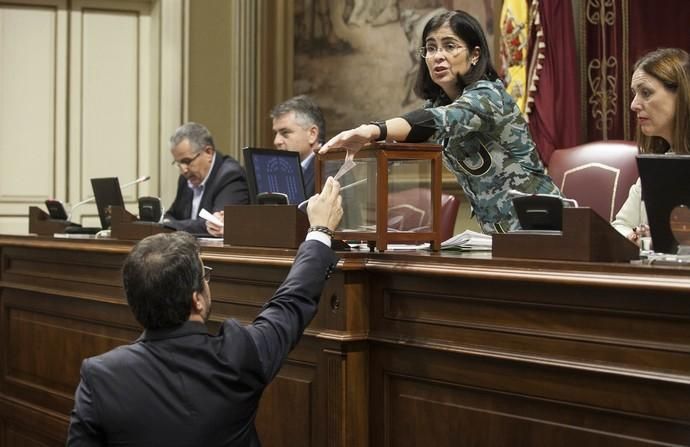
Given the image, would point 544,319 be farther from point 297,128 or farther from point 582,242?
point 297,128

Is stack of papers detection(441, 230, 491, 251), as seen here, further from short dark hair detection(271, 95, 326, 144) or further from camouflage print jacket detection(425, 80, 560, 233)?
short dark hair detection(271, 95, 326, 144)

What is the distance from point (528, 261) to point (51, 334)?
275 centimetres

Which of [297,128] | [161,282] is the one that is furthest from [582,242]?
[297,128]

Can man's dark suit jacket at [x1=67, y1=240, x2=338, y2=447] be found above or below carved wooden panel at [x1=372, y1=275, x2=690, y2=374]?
below

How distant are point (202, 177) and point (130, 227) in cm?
181

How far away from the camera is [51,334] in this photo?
4.63 m

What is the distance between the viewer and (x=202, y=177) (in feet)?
20.2

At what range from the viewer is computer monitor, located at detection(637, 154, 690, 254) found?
2.48 m

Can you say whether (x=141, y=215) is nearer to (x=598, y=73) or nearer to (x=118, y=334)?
(x=118, y=334)

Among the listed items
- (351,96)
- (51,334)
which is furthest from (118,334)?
(351,96)

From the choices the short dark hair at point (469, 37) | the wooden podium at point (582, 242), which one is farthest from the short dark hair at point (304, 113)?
the wooden podium at point (582, 242)

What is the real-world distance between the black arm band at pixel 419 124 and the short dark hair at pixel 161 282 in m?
0.91

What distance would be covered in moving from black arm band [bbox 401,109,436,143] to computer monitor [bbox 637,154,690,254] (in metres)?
0.74

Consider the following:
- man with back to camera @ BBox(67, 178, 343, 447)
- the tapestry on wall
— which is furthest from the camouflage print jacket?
the tapestry on wall
